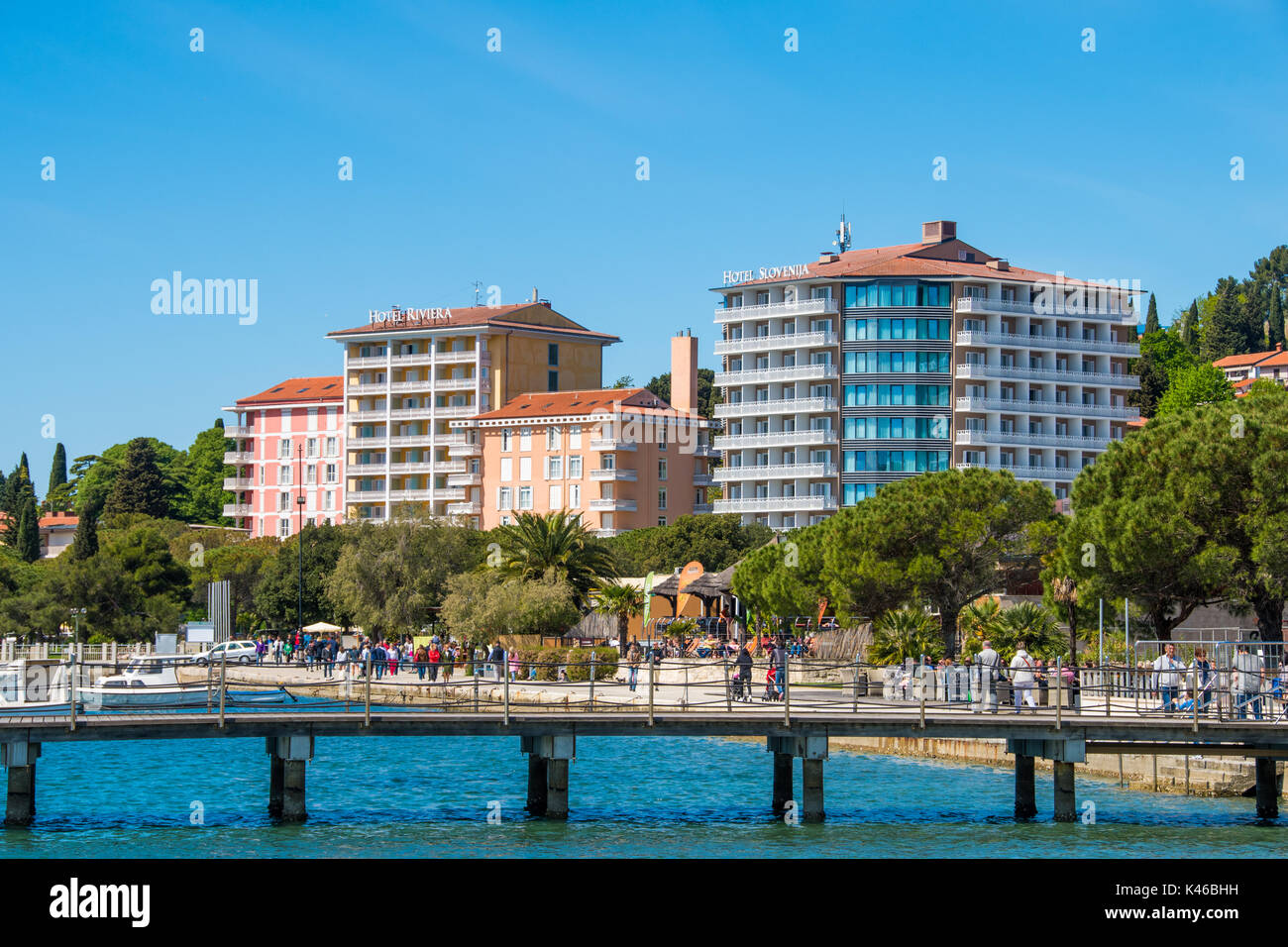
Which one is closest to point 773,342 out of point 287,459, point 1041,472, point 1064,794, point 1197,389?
point 1041,472

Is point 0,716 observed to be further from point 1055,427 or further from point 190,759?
point 1055,427

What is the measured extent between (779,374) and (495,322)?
24.9 meters

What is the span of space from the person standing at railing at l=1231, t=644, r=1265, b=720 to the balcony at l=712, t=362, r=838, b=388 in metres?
81.1

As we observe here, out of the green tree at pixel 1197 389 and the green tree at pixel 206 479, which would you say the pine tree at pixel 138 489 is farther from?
the green tree at pixel 1197 389

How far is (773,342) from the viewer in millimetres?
115125

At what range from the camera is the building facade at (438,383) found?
127 m

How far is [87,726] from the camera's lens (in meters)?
27.1

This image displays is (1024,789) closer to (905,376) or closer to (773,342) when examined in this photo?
(905,376)

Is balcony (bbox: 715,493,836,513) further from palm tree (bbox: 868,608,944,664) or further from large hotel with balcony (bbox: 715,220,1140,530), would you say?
palm tree (bbox: 868,608,944,664)

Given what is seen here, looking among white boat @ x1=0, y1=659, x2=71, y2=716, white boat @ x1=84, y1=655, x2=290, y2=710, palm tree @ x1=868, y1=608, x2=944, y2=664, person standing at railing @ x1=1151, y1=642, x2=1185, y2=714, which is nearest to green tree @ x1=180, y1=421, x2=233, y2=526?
white boat @ x1=84, y1=655, x2=290, y2=710

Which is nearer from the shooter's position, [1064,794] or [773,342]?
[1064,794]

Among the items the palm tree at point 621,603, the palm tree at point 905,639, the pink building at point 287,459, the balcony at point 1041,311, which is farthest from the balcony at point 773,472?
the palm tree at point 905,639

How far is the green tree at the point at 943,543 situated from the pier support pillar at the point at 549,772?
61.9ft
